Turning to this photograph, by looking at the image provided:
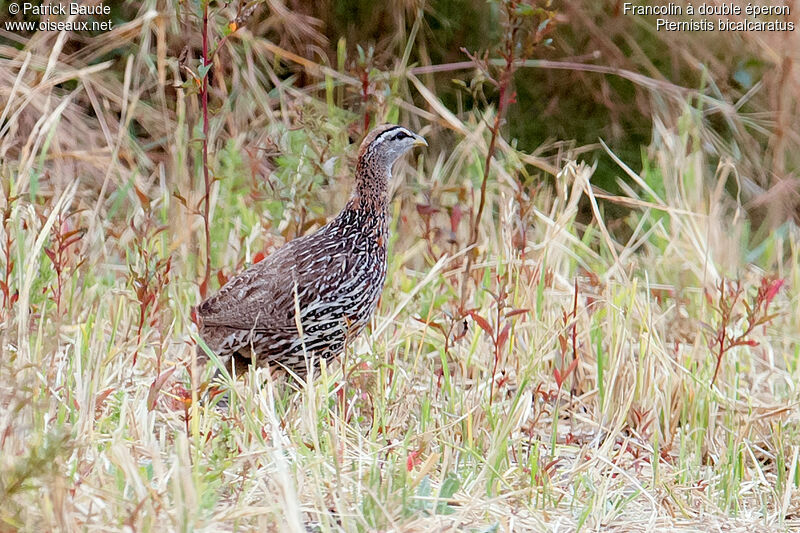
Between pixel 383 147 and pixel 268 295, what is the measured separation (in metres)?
0.83

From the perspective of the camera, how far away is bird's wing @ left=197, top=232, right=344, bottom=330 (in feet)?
13.5

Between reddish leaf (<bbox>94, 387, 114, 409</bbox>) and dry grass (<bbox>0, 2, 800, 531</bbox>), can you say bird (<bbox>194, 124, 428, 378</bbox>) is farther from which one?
reddish leaf (<bbox>94, 387, 114, 409</bbox>)

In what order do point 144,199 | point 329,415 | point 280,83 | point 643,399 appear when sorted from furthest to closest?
point 280,83
point 144,199
point 643,399
point 329,415

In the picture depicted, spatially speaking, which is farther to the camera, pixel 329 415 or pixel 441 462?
pixel 329 415

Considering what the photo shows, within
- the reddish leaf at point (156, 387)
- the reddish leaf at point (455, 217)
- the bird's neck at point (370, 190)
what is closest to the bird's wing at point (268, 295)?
the bird's neck at point (370, 190)

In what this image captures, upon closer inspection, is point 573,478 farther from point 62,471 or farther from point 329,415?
point 62,471

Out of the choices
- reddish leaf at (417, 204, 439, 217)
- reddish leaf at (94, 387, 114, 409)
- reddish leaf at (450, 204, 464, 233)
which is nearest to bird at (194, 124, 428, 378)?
reddish leaf at (94, 387, 114, 409)

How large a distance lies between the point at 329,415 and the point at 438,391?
52 centimetres

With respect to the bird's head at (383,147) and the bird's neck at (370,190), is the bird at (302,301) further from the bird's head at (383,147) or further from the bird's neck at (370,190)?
the bird's head at (383,147)

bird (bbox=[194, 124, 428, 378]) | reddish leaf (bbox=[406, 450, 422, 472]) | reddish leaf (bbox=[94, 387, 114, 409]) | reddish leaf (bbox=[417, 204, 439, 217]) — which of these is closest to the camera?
reddish leaf (bbox=[406, 450, 422, 472])

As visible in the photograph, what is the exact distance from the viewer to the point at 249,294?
4.18 meters

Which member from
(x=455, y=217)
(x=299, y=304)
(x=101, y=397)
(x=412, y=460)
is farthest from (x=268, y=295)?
(x=455, y=217)

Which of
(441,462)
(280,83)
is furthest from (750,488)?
(280,83)

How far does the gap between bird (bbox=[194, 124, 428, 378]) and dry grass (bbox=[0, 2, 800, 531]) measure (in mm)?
121
